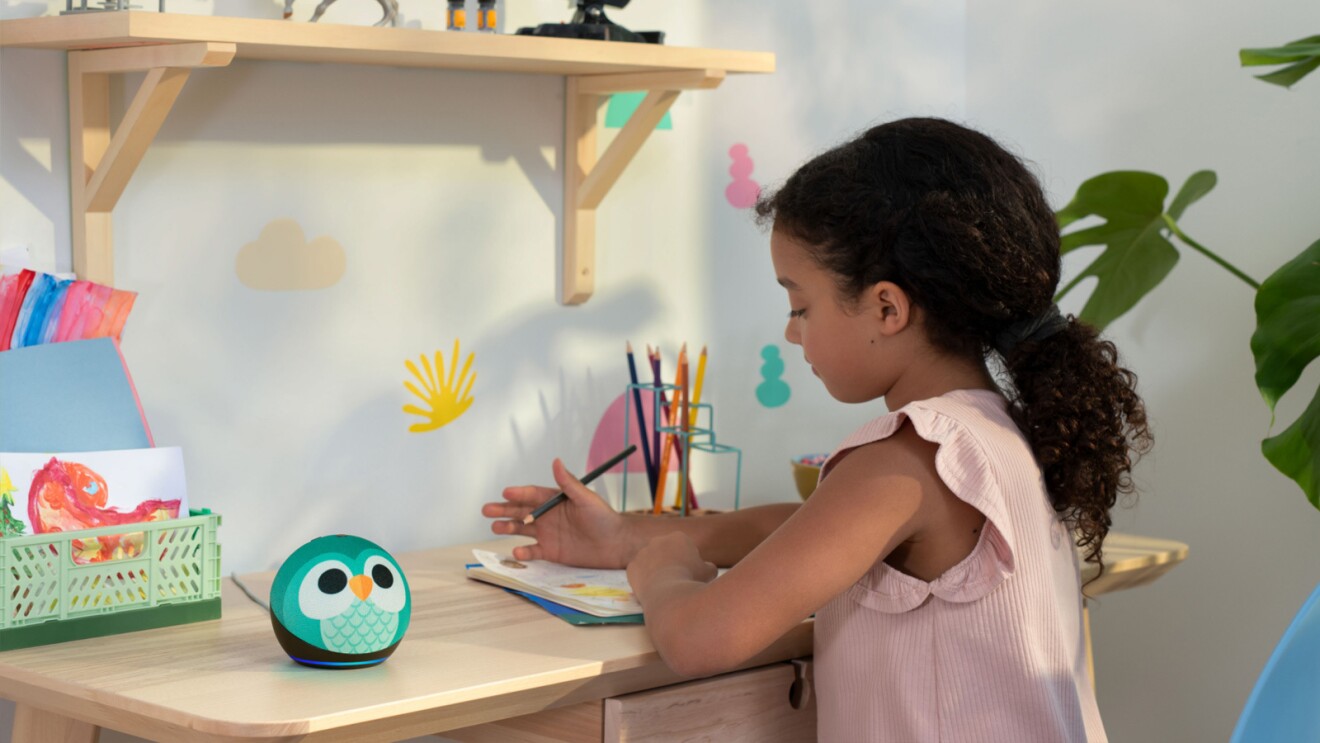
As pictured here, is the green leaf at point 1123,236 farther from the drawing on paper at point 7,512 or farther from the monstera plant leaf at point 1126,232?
the drawing on paper at point 7,512

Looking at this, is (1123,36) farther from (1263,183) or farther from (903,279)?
(903,279)

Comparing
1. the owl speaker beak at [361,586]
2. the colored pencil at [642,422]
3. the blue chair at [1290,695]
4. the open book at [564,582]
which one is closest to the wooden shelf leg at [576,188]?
the colored pencil at [642,422]

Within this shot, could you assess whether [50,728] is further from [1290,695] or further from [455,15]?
[1290,695]

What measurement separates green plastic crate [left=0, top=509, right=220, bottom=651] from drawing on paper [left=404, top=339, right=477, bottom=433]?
39 cm

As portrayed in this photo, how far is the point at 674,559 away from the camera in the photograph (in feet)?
4.41

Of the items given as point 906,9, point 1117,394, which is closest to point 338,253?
point 1117,394

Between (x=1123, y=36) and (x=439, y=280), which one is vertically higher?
(x=1123, y=36)

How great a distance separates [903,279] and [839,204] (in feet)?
0.27

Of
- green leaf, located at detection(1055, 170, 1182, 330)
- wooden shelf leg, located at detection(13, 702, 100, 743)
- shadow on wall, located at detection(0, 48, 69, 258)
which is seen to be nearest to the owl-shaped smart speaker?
wooden shelf leg, located at detection(13, 702, 100, 743)

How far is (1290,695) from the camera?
74cm

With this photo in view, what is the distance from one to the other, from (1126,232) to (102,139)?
3.84 feet

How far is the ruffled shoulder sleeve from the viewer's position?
3.80 ft

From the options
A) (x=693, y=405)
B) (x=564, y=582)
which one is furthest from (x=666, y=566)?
(x=693, y=405)

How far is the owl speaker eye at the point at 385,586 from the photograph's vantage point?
1.12m
